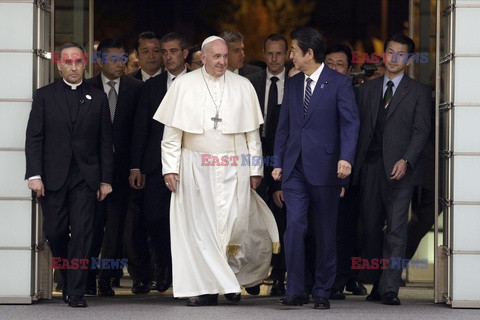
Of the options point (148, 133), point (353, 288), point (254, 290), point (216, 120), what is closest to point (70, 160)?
point (216, 120)

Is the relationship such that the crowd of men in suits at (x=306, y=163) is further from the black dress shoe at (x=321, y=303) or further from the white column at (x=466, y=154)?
the white column at (x=466, y=154)

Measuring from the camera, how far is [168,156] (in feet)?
39.5

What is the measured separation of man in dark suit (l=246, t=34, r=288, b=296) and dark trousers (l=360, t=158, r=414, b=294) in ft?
2.70

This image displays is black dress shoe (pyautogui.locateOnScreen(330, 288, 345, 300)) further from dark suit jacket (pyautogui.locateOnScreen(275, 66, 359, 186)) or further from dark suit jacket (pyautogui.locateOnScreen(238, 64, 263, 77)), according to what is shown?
dark suit jacket (pyautogui.locateOnScreen(238, 64, 263, 77))

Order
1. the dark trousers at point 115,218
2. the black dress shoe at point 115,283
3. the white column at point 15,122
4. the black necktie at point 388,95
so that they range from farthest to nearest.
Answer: the black dress shoe at point 115,283, the dark trousers at point 115,218, the black necktie at point 388,95, the white column at point 15,122

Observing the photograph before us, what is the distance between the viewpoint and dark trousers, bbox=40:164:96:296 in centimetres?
1192

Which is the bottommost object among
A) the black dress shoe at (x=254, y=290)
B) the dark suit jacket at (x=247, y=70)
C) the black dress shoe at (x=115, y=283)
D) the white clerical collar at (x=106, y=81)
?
the black dress shoe at (x=115, y=283)

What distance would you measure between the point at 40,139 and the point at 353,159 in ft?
7.89

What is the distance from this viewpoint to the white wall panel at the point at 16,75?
1201 centimetres

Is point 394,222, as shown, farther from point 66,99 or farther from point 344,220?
point 66,99

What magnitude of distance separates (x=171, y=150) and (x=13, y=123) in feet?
4.10

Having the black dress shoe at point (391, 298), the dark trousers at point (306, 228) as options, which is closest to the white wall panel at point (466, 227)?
the black dress shoe at point (391, 298)

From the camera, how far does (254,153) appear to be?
12164mm

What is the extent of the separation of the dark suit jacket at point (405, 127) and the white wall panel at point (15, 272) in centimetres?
281
